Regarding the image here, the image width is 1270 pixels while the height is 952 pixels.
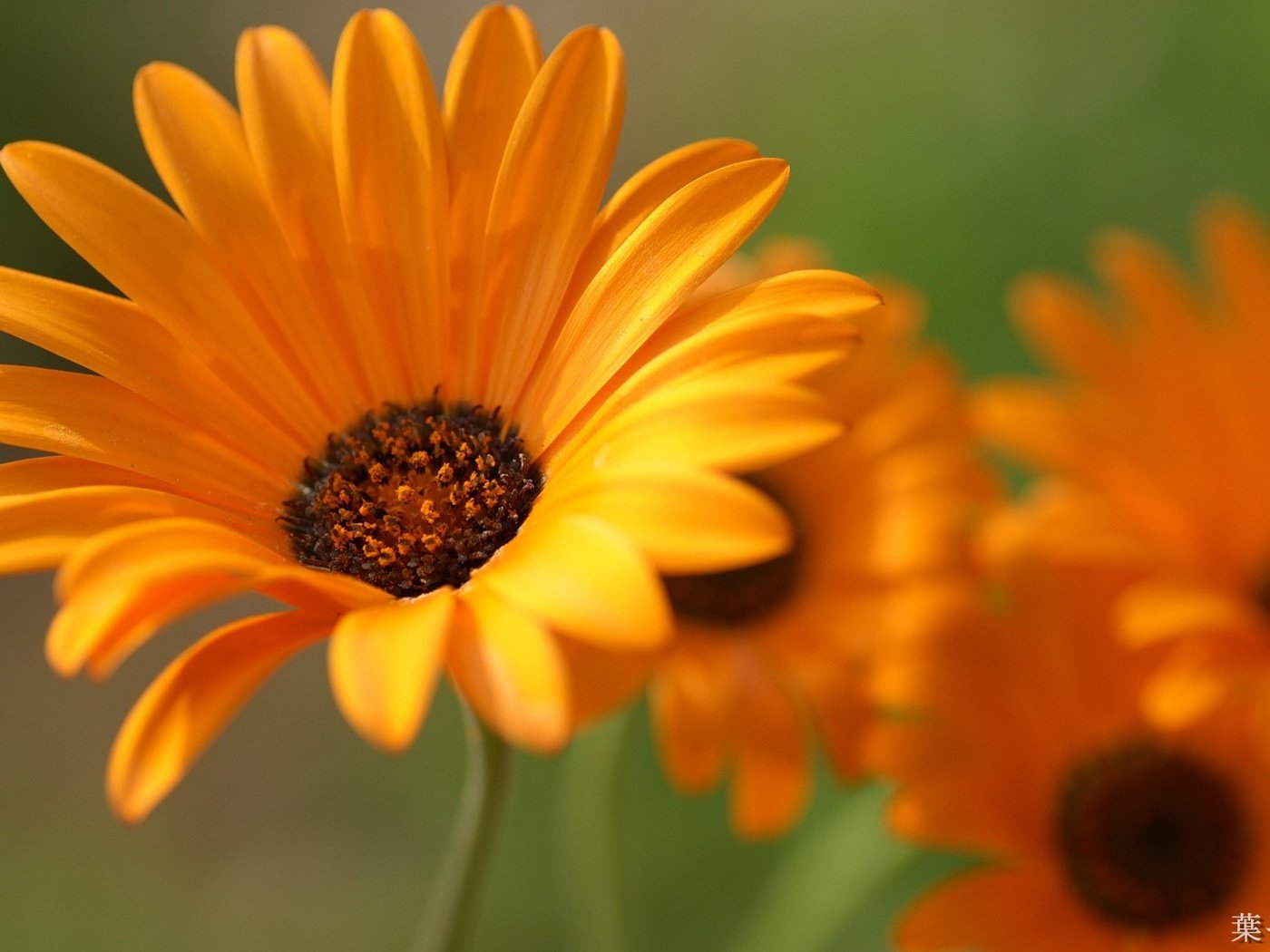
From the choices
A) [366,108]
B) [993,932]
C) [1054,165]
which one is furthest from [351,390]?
[1054,165]

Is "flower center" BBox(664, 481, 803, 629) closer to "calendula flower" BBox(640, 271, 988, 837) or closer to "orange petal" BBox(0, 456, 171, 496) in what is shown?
"calendula flower" BBox(640, 271, 988, 837)

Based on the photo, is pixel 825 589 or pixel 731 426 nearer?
pixel 731 426

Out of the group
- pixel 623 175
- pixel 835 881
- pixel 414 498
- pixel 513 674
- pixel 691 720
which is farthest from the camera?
pixel 623 175

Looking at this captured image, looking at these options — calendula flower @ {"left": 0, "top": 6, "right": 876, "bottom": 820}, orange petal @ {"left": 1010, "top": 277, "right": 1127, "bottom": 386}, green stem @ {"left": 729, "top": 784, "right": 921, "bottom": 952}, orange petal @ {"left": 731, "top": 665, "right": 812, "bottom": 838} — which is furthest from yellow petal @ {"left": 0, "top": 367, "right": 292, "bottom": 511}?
orange petal @ {"left": 1010, "top": 277, "right": 1127, "bottom": 386}

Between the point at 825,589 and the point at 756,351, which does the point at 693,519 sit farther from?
the point at 825,589

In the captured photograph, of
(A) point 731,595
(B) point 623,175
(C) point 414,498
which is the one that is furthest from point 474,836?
(B) point 623,175

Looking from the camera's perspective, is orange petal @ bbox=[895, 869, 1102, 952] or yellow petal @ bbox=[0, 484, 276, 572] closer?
yellow petal @ bbox=[0, 484, 276, 572]
